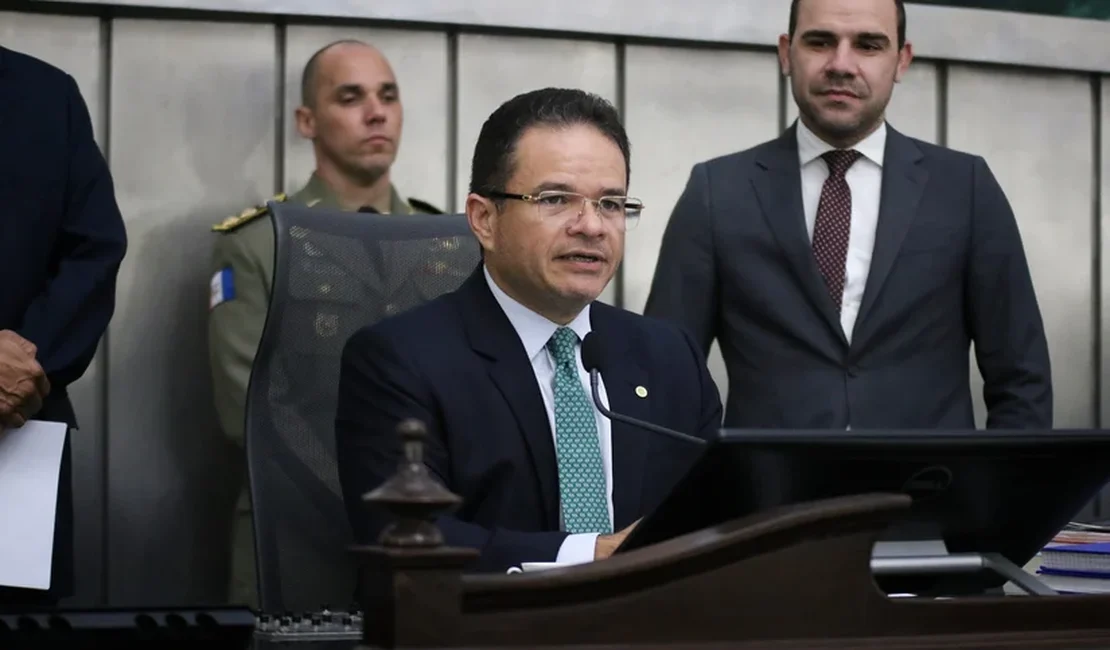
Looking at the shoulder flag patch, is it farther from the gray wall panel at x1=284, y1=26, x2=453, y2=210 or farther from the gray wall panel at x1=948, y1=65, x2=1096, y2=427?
the gray wall panel at x1=948, y1=65, x2=1096, y2=427

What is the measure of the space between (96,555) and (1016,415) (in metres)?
1.90

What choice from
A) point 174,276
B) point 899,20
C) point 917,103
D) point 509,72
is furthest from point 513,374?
point 917,103

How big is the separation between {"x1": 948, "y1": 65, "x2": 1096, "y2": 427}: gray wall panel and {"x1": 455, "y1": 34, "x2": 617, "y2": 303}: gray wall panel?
903 millimetres

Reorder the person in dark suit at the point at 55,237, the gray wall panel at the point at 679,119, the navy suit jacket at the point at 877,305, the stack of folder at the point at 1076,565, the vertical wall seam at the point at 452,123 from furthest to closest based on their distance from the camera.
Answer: the gray wall panel at the point at 679,119 → the vertical wall seam at the point at 452,123 → the navy suit jacket at the point at 877,305 → the person in dark suit at the point at 55,237 → the stack of folder at the point at 1076,565

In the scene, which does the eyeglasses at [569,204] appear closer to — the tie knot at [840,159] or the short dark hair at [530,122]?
the short dark hair at [530,122]

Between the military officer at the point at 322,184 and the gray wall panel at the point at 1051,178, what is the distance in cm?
149

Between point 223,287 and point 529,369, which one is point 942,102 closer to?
point 223,287

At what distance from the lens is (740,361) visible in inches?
115

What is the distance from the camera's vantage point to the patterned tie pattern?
9.43ft

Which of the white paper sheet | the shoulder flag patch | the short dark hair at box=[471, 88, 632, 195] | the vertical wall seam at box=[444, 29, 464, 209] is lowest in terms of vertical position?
the white paper sheet

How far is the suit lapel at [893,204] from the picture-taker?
9.34 feet

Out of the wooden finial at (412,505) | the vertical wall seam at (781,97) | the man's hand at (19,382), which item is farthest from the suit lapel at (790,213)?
the wooden finial at (412,505)

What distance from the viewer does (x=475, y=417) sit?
200 centimetres

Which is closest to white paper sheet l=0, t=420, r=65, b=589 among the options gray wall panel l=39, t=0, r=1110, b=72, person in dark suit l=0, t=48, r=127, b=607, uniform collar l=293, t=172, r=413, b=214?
person in dark suit l=0, t=48, r=127, b=607
